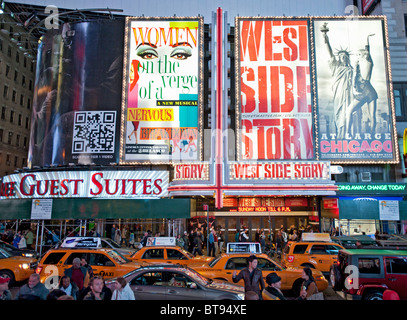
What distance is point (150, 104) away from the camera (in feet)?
97.1

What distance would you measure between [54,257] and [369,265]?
33.9 ft

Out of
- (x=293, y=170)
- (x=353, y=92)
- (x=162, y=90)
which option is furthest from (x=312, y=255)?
(x=162, y=90)

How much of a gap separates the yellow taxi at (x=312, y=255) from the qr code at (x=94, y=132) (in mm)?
18499

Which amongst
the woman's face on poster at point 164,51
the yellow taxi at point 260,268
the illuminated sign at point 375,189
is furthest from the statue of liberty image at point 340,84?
the yellow taxi at point 260,268

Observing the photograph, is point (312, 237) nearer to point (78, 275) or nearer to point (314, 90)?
point (78, 275)

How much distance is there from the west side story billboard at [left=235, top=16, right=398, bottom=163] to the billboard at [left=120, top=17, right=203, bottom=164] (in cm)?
371

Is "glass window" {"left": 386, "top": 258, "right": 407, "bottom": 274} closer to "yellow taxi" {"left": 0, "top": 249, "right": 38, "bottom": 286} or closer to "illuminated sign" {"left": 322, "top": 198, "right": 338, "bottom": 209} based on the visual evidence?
"yellow taxi" {"left": 0, "top": 249, "right": 38, "bottom": 286}

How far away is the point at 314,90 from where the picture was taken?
2950 centimetres

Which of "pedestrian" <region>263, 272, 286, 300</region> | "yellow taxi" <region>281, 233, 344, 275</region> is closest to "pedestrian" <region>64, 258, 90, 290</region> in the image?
"pedestrian" <region>263, 272, 286, 300</region>

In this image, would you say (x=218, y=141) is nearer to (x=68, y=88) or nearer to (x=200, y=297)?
Answer: (x=68, y=88)

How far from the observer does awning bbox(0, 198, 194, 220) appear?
2347 cm

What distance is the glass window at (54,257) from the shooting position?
12.6m

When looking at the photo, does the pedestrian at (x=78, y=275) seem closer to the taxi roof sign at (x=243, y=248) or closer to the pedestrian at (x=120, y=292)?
the pedestrian at (x=120, y=292)
